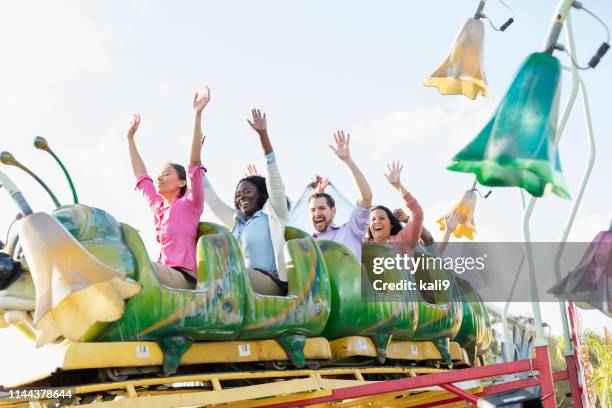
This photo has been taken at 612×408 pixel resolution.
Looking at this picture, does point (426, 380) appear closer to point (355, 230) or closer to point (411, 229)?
point (355, 230)

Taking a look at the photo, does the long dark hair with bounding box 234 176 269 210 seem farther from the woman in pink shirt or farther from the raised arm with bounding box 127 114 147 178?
the raised arm with bounding box 127 114 147 178

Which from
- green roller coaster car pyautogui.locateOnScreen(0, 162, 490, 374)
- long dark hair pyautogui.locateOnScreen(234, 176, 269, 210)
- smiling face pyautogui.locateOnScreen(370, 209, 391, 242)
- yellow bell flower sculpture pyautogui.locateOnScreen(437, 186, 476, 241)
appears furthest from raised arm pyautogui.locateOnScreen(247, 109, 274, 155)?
yellow bell flower sculpture pyautogui.locateOnScreen(437, 186, 476, 241)

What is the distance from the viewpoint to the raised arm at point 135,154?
5.38 m

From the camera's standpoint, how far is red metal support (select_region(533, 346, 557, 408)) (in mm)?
3414

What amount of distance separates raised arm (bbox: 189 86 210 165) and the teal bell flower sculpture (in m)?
2.06

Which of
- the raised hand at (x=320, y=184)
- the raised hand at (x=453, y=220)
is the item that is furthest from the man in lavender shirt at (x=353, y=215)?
the raised hand at (x=453, y=220)

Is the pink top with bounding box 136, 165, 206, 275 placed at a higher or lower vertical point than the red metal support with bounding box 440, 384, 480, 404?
higher

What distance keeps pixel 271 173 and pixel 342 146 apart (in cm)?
70

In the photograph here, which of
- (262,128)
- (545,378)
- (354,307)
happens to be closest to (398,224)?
(354,307)

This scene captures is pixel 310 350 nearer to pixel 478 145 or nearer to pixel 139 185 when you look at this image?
pixel 139 185

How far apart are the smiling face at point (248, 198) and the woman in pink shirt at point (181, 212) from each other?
46cm

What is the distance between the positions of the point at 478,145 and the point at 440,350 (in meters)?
3.35

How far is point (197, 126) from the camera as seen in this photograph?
479 centimetres

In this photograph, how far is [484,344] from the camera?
7.07 m
